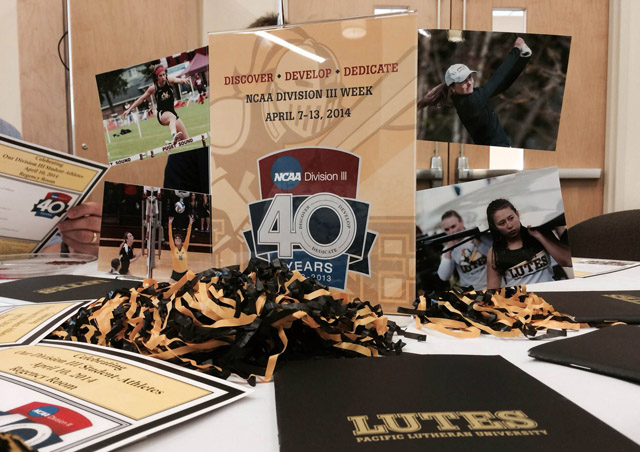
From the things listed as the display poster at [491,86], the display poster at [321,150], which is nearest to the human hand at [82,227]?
the display poster at [321,150]

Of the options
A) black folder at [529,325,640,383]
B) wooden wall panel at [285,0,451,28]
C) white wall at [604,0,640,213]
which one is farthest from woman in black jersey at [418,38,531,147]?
white wall at [604,0,640,213]

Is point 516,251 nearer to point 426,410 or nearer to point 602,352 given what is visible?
point 602,352

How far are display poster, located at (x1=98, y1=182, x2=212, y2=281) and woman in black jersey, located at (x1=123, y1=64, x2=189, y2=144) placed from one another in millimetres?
82

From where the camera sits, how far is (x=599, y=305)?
1.76 feet

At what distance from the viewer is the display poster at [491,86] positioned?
→ 1.80 feet

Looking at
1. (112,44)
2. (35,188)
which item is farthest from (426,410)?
(112,44)

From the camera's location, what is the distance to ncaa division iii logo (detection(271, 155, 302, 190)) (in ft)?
1.67

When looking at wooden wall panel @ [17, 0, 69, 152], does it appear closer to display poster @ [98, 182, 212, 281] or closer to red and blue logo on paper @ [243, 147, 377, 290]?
display poster @ [98, 182, 212, 281]

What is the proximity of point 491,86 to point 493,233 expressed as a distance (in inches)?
7.1

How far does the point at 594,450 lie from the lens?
0.22 m

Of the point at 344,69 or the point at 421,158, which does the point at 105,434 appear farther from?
the point at 421,158

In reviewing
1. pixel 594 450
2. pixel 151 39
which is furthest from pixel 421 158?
pixel 594 450

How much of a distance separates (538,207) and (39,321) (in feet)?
1.67

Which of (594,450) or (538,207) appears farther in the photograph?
(538,207)
